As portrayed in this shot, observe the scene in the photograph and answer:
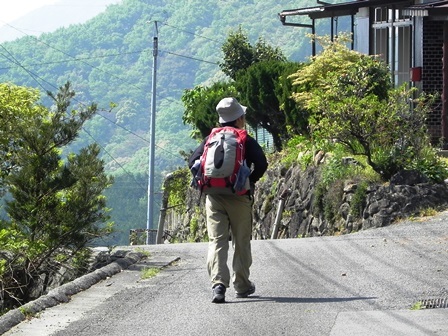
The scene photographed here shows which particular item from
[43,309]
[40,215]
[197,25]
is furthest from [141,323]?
A: [197,25]

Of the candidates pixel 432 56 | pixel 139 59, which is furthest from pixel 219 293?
pixel 139 59

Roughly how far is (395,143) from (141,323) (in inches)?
475

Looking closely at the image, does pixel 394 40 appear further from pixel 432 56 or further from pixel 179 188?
pixel 179 188

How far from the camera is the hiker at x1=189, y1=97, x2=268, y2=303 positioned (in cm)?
1122

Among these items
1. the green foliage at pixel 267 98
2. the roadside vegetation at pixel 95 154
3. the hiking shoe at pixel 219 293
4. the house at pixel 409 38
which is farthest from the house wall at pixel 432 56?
the hiking shoe at pixel 219 293

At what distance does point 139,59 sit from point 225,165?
435 ft

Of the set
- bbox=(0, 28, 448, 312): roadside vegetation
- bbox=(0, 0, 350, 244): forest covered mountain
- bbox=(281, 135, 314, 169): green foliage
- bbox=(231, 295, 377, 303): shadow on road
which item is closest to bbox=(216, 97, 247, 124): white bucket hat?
bbox=(231, 295, 377, 303): shadow on road

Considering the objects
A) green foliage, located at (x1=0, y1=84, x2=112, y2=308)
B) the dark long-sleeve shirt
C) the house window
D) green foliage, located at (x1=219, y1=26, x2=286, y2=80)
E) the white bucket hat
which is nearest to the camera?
the dark long-sleeve shirt

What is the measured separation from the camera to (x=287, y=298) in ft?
37.2

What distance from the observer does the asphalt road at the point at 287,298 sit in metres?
9.71

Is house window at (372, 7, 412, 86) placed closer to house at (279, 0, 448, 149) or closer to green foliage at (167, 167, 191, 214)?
house at (279, 0, 448, 149)

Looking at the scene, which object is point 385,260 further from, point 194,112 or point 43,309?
point 194,112

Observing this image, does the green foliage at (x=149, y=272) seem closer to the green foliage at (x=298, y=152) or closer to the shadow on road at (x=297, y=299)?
the shadow on road at (x=297, y=299)

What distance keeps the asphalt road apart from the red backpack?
1078 millimetres
